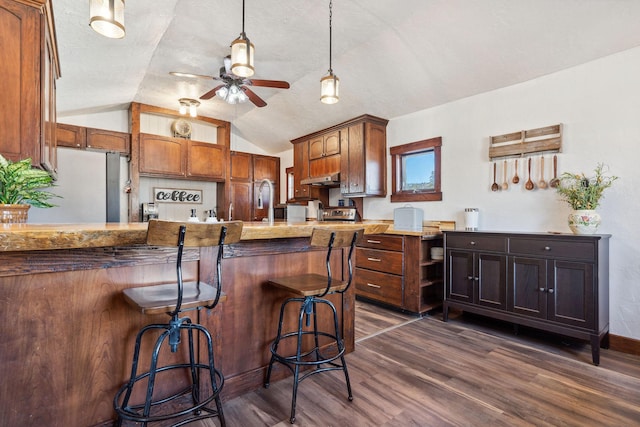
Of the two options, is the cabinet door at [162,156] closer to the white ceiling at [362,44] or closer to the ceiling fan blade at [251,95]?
the white ceiling at [362,44]

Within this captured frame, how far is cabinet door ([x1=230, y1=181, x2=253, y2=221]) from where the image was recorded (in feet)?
20.1

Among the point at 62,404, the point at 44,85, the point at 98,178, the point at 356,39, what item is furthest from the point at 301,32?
the point at 98,178

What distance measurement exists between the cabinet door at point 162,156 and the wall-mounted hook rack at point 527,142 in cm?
471

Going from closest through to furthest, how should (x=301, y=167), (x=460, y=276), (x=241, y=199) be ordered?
(x=460, y=276) → (x=301, y=167) → (x=241, y=199)

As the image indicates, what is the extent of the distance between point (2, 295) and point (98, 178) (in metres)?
4.35

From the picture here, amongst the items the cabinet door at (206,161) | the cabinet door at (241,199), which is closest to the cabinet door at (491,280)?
the cabinet door at (241,199)

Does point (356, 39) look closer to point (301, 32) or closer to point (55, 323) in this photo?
point (301, 32)

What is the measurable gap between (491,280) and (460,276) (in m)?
0.29

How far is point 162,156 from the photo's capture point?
523 centimetres

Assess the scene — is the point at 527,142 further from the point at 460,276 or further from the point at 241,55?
the point at 241,55

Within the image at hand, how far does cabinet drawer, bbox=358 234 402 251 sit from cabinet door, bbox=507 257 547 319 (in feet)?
3.57

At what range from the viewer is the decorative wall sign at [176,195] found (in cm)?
548

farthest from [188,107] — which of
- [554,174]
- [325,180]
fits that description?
[554,174]

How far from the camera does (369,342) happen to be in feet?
8.72
